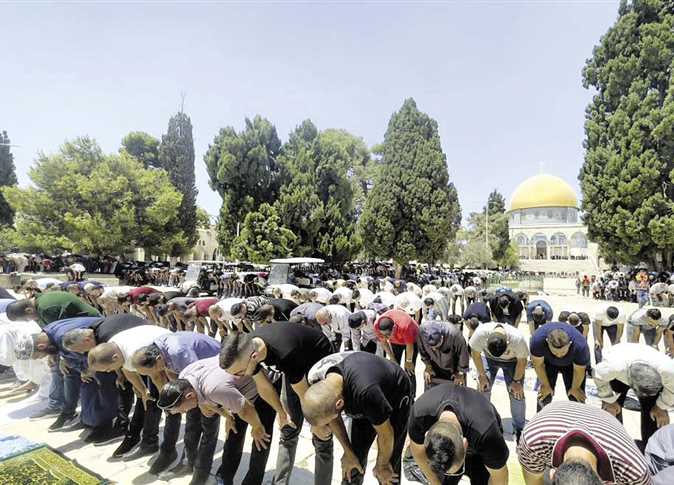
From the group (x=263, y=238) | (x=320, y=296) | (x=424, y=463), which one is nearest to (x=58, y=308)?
(x=320, y=296)

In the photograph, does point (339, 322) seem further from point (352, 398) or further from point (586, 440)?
point (586, 440)

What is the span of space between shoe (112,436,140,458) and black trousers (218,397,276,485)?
1.30m

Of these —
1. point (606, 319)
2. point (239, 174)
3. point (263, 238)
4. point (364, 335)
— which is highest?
point (239, 174)

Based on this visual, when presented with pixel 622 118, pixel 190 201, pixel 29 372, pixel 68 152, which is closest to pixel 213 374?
pixel 29 372

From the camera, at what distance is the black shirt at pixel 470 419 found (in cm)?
213

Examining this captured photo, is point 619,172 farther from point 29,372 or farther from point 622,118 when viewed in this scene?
point 29,372

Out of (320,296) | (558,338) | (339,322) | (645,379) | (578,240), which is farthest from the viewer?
(578,240)

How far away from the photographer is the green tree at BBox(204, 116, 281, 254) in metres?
21.7

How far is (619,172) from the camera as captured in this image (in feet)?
60.3

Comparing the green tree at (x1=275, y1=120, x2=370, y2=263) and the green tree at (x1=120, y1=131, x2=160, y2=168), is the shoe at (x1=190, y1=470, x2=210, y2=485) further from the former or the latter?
the green tree at (x1=120, y1=131, x2=160, y2=168)

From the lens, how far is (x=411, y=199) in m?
22.1

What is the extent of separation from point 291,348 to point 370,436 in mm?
884

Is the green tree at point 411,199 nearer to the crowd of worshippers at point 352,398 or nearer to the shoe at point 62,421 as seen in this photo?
the crowd of worshippers at point 352,398

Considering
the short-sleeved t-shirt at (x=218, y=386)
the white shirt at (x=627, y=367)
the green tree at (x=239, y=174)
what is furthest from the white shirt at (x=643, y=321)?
the green tree at (x=239, y=174)
